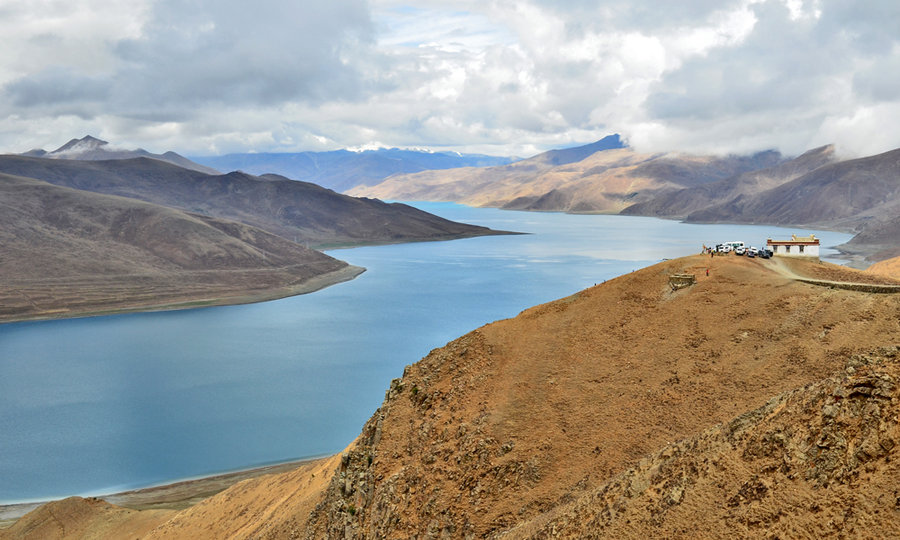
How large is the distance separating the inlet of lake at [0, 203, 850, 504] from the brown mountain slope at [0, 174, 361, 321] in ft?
33.5

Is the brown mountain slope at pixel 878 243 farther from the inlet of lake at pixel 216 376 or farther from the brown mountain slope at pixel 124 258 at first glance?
the brown mountain slope at pixel 124 258

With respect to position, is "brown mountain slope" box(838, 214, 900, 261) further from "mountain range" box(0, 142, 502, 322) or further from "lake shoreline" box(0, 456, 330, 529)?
"lake shoreline" box(0, 456, 330, 529)

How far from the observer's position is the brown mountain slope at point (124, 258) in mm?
120812

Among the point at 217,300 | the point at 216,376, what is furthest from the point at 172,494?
the point at 217,300

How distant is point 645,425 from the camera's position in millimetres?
18578

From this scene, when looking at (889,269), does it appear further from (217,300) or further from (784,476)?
(217,300)

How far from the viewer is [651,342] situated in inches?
902

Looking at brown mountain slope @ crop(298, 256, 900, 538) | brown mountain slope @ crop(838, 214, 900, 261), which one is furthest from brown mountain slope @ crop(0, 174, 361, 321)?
brown mountain slope @ crop(838, 214, 900, 261)

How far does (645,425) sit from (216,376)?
208ft

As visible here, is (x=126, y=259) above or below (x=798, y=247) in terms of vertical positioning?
below

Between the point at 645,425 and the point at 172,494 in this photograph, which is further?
the point at 172,494

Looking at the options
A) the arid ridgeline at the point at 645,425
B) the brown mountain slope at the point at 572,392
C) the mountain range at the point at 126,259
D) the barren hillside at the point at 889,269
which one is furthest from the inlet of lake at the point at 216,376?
the barren hillside at the point at 889,269

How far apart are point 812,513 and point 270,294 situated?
130605 mm

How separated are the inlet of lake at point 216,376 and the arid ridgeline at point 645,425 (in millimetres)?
25430
